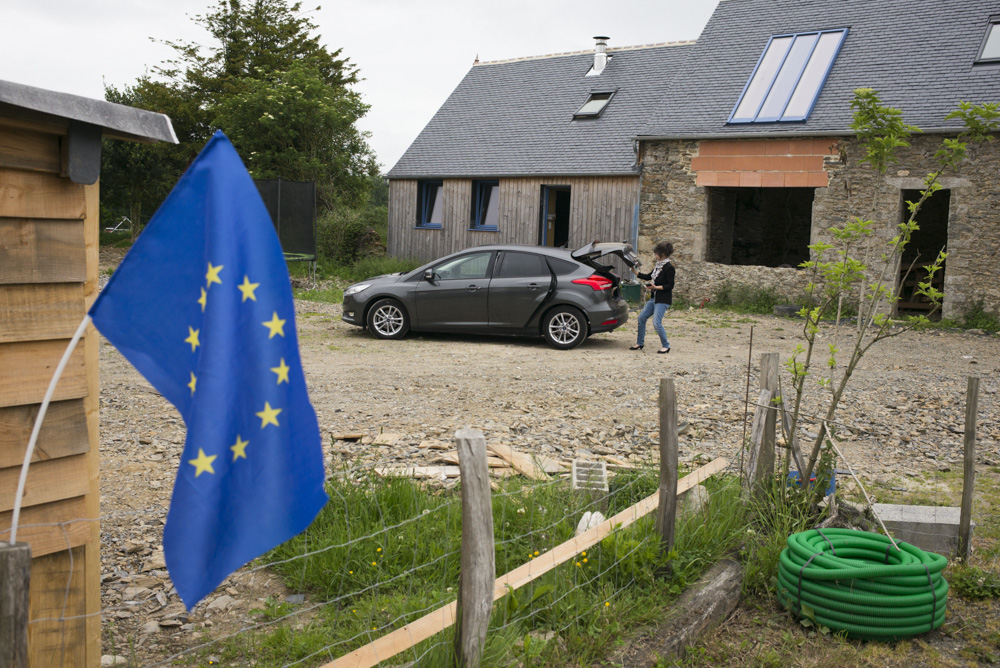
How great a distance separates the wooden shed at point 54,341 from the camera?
266cm

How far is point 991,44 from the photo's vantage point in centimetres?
1647

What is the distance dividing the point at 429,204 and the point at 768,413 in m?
19.8

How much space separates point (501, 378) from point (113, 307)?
7.22 meters

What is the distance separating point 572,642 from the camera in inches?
134

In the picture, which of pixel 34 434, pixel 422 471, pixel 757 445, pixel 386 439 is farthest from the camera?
pixel 386 439

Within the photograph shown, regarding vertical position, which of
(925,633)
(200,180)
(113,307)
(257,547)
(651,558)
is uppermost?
(200,180)

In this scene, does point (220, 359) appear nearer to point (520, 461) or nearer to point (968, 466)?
point (520, 461)

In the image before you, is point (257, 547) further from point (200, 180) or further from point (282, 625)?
point (282, 625)

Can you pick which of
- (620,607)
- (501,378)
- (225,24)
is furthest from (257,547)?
(225,24)

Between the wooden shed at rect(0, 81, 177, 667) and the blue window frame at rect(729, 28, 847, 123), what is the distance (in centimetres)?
1662

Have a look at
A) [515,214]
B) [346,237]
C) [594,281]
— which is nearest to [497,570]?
[594,281]

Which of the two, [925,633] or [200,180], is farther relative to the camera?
[925,633]

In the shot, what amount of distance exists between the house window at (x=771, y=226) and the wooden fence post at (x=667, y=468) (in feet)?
61.1

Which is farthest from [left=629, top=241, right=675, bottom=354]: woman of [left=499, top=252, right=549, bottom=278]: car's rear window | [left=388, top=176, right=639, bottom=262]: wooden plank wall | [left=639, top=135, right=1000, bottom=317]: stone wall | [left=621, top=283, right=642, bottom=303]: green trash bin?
[left=388, top=176, right=639, bottom=262]: wooden plank wall
